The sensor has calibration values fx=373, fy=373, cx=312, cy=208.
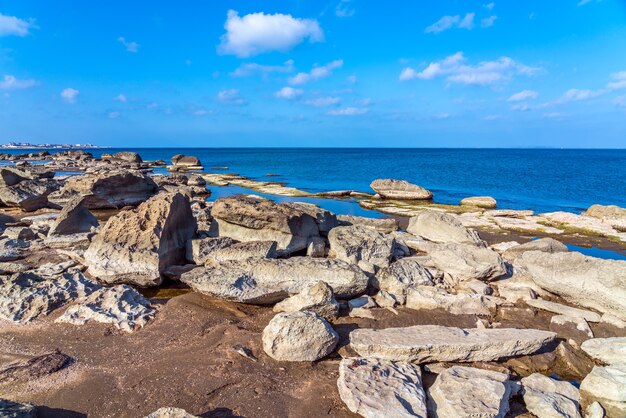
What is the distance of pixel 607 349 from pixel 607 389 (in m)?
1.61

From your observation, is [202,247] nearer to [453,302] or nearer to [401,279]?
[401,279]

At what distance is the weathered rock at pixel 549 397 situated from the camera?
18.6 ft

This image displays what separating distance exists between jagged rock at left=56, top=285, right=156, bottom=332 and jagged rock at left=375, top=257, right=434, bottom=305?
5764 millimetres

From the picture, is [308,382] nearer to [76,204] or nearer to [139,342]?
[139,342]

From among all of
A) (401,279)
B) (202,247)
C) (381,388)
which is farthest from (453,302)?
(202,247)

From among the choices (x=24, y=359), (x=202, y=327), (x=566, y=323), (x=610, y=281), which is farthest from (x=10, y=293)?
(x=610, y=281)

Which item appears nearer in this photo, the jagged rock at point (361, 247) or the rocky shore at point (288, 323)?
the rocky shore at point (288, 323)

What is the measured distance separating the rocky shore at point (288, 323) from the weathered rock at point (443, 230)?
227 cm

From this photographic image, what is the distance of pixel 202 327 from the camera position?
787cm

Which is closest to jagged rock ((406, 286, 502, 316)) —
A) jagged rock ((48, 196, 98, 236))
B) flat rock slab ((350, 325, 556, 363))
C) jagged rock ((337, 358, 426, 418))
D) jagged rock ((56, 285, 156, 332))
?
flat rock slab ((350, 325, 556, 363))

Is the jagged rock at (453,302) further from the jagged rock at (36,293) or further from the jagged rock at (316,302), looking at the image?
the jagged rock at (36,293)

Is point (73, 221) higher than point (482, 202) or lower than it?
higher

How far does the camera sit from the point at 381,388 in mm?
5746

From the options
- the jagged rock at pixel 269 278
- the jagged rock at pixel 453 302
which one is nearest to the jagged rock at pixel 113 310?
the jagged rock at pixel 269 278
